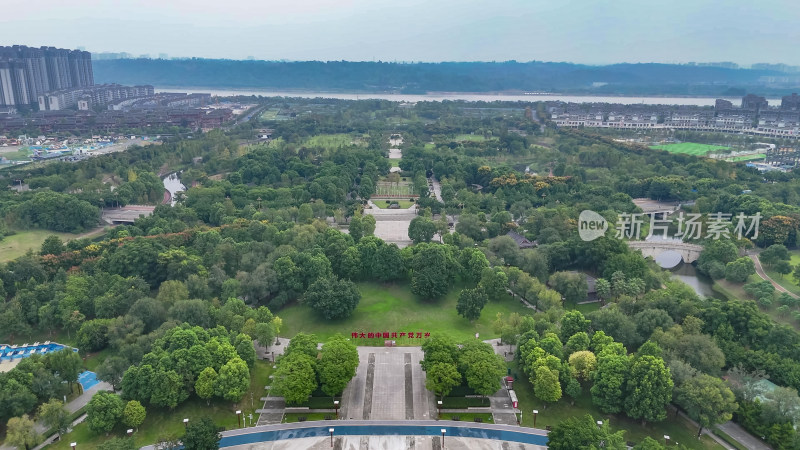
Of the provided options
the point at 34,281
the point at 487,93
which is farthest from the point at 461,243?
the point at 487,93

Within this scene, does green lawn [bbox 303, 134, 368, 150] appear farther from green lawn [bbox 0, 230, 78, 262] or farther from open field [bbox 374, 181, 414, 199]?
green lawn [bbox 0, 230, 78, 262]

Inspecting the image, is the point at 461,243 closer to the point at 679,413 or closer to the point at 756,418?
the point at 679,413

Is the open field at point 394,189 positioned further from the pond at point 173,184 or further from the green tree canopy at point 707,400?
the green tree canopy at point 707,400

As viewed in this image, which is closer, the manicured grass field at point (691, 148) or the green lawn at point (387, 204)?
the green lawn at point (387, 204)

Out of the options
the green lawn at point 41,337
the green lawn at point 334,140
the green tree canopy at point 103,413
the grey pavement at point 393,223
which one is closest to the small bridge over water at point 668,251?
the grey pavement at point 393,223

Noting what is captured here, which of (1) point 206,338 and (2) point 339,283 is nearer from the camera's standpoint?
(1) point 206,338

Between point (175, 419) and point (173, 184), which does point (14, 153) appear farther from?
point (175, 419)
